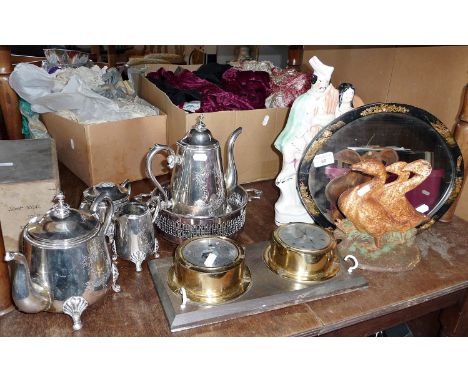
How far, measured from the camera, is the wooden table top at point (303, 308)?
577 millimetres

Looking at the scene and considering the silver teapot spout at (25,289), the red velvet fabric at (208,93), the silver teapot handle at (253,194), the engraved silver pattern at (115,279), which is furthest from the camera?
the red velvet fabric at (208,93)

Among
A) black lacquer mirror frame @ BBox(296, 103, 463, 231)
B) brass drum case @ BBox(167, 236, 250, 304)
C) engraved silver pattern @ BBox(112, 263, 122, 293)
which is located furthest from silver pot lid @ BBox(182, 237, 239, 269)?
black lacquer mirror frame @ BBox(296, 103, 463, 231)

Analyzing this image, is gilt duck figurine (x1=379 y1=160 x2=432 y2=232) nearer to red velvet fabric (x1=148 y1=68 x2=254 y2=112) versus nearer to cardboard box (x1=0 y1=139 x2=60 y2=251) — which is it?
red velvet fabric (x1=148 y1=68 x2=254 y2=112)

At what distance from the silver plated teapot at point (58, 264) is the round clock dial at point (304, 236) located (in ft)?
1.03

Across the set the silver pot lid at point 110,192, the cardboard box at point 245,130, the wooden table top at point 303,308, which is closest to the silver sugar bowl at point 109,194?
the silver pot lid at point 110,192

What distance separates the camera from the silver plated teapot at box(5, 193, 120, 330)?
531 mm

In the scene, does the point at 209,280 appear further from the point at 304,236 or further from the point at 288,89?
the point at 288,89

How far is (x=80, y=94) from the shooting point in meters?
1.02

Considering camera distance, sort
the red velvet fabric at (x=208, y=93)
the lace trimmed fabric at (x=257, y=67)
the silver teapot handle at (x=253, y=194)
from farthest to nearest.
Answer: the lace trimmed fabric at (x=257, y=67), the red velvet fabric at (x=208, y=93), the silver teapot handle at (x=253, y=194)

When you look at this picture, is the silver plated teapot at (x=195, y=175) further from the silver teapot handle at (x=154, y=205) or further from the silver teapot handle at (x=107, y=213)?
the silver teapot handle at (x=107, y=213)

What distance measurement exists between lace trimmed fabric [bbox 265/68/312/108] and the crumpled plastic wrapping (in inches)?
12.4

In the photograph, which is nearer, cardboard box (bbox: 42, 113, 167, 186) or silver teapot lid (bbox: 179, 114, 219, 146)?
silver teapot lid (bbox: 179, 114, 219, 146)
